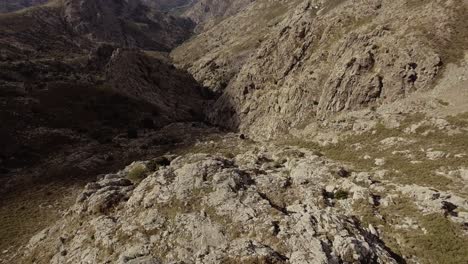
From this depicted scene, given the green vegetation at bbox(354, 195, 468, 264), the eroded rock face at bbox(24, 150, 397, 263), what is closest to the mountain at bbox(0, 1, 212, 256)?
the eroded rock face at bbox(24, 150, 397, 263)

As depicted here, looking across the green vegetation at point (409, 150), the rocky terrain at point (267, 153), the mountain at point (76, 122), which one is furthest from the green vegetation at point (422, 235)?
the mountain at point (76, 122)

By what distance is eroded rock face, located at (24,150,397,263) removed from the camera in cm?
2802

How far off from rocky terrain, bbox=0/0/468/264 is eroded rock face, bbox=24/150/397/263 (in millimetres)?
145

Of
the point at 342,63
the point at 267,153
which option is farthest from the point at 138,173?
the point at 342,63

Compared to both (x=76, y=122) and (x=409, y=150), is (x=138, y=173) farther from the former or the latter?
(x=76, y=122)

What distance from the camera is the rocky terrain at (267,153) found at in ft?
99.7

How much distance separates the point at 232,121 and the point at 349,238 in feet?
220

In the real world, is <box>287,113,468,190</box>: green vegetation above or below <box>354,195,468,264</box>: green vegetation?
above

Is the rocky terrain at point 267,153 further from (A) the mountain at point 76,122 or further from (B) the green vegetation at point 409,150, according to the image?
(A) the mountain at point 76,122

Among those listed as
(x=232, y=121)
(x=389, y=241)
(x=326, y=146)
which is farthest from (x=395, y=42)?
(x=389, y=241)

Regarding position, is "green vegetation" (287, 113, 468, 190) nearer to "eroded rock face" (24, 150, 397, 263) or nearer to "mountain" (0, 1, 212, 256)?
"eroded rock face" (24, 150, 397, 263)

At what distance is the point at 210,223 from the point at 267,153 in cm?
2374

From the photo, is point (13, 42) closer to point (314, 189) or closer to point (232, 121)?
point (232, 121)

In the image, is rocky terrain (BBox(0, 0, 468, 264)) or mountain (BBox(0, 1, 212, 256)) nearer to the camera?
rocky terrain (BBox(0, 0, 468, 264))
